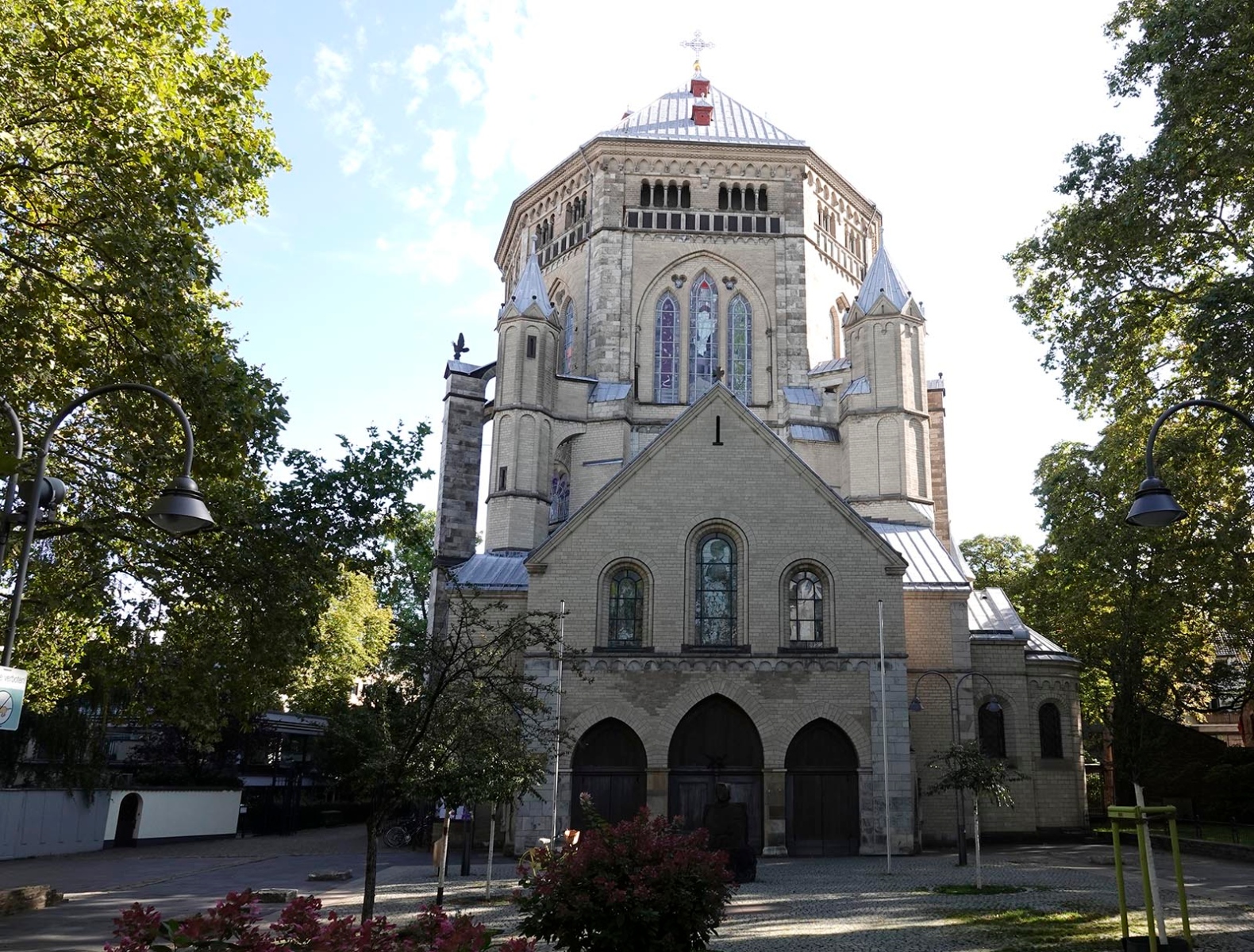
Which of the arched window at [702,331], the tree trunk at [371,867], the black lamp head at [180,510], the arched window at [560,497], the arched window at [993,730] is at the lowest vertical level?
the tree trunk at [371,867]

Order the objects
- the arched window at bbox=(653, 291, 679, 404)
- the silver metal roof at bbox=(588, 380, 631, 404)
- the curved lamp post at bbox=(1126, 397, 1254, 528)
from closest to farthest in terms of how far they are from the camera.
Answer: the curved lamp post at bbox=(1126, 397, 1254, 528), the silver metal roof at bbox=(588, 380, 631, 404), the arched window at bbox=(653, 291, 679, 404)

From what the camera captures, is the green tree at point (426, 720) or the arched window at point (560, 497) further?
the arched window at point (560, 497)

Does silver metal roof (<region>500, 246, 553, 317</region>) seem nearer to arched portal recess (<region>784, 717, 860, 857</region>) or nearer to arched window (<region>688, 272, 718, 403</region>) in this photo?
arched window (<region>688, 272, 718, 403</region>)

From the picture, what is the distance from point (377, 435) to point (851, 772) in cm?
1444

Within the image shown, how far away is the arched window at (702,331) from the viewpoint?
4075 cm

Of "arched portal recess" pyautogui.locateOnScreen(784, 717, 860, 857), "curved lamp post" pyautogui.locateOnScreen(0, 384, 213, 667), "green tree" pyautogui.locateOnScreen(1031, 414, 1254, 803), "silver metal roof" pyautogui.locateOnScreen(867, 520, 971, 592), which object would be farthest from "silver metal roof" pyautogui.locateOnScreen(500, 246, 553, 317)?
"curved lamp post" pyautogui.locateOnScreen(0, 384, 213, 667)

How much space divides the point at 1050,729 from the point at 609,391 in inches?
731

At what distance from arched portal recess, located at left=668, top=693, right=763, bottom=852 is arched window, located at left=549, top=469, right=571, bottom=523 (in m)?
13.8

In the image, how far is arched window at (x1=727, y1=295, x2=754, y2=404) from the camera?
4050cm

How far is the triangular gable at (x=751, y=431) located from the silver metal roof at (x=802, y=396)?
11.6 meters

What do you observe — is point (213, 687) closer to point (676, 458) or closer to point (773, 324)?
point (676, 458)

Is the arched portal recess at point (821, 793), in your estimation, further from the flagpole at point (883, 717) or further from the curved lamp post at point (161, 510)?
the curved lamp post at point (161, 510)

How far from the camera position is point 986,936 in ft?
42.7

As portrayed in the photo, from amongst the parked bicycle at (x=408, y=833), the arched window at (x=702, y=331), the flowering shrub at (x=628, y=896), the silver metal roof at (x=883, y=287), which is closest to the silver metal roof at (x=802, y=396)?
the arched window at (x=702, y=331)
